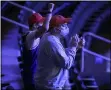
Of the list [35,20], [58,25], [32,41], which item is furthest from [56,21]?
[35,20]

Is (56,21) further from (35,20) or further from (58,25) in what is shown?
(35,20)

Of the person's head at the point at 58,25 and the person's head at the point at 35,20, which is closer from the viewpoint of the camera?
the person's head at the point at 58,25

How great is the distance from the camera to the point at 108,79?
5.38 meters

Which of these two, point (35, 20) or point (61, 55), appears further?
point (35, 20)

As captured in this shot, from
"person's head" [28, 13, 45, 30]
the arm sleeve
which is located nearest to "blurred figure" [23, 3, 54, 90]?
"person's head" [28, 13, 45, 30]

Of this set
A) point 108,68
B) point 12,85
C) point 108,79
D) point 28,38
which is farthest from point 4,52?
point 28,38

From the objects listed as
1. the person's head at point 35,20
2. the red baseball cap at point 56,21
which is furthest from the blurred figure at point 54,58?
the person's head at point 35,20

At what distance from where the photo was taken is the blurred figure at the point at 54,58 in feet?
7.50

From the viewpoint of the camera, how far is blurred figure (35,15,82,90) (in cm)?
229

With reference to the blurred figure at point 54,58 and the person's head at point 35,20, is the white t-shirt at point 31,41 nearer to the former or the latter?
the blurred figure at point 54,58

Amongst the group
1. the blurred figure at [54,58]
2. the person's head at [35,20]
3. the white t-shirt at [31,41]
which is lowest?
the blurred figure at [54,58]

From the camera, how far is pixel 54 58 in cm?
Result: 230

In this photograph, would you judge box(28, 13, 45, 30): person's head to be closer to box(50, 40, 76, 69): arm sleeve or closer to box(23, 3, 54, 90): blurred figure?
box(23, 3, 54, 90): blurred figure

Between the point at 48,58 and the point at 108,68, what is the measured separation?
514 centimetres
